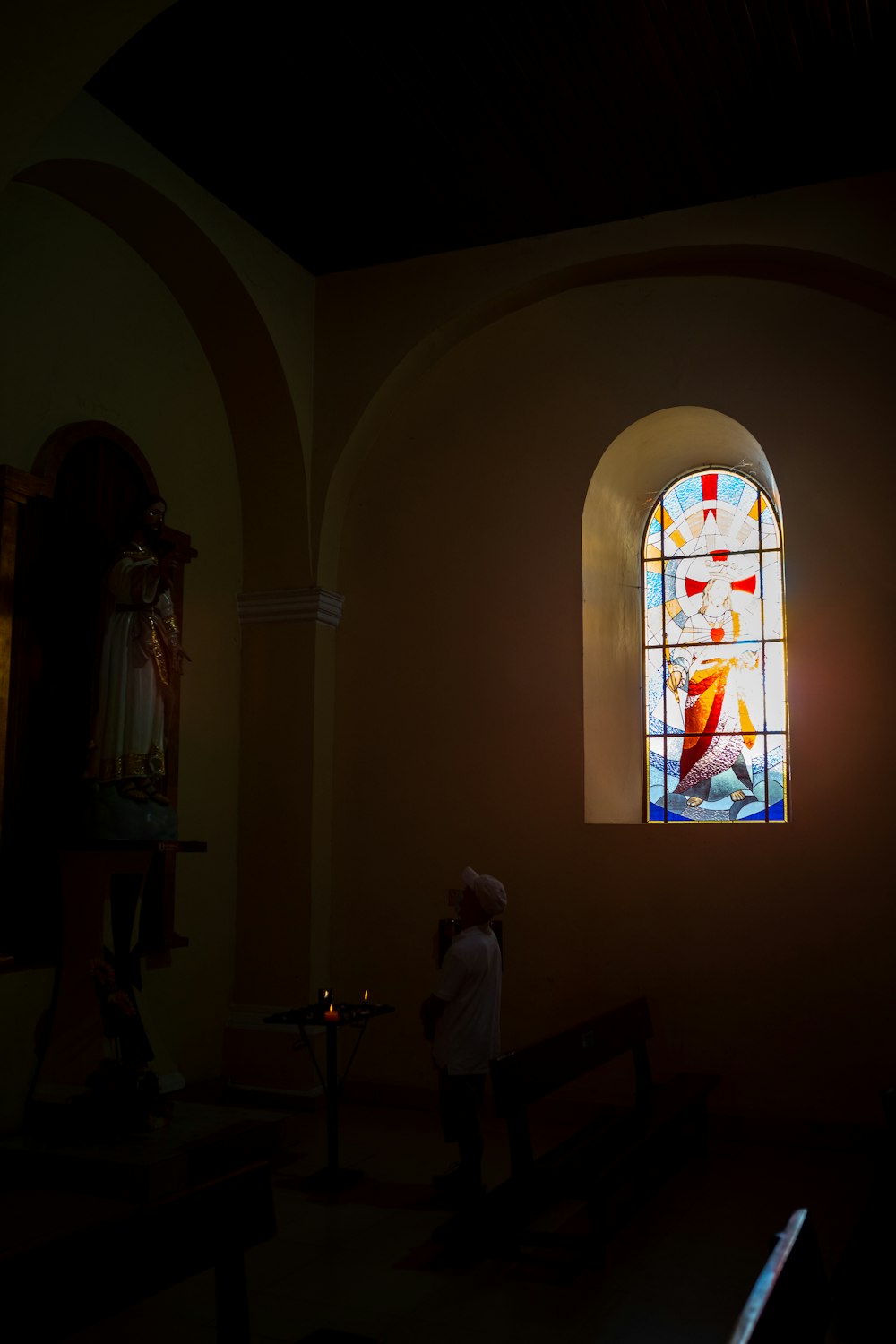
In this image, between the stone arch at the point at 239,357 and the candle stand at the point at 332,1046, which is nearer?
the candle stand at the point at 332,1046

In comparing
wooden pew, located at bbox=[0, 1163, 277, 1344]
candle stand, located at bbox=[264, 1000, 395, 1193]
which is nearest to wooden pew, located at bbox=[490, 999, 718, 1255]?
candle stand, located at bbox=[264, 1000, 395, 1193]

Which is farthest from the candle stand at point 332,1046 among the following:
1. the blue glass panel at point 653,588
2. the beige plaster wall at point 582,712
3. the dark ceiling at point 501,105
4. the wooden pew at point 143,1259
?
the dark ceiling at point 501,105

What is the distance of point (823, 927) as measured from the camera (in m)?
7.29

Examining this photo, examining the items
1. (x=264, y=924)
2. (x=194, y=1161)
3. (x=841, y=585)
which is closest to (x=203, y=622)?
(x=264, y=924)

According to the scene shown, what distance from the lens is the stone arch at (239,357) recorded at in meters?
7.34

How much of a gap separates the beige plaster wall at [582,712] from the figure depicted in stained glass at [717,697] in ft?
1.73

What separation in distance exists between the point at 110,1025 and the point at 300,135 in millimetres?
5161

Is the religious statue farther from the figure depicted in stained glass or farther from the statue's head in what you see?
the figure depicted in stained glass

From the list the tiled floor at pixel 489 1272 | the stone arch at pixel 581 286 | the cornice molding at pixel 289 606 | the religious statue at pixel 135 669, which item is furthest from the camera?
the cornice molding at pixel 289 606

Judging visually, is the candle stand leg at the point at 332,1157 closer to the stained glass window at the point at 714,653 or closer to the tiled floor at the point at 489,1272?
the tiled floor at the point at 489,1272

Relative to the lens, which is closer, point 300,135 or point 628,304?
point 300,135

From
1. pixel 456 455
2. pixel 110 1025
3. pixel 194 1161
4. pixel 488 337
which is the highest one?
pixel 488 337

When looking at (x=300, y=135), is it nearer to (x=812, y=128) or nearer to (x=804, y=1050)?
(x=812, y=128)

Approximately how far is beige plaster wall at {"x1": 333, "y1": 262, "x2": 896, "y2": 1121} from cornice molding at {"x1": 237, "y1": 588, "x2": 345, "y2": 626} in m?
0.25
